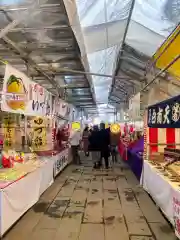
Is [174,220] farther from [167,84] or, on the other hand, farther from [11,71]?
[11,71]

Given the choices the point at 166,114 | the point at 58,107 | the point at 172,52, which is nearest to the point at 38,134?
the point at 58,107

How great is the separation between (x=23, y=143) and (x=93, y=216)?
Result: 12.6 feet

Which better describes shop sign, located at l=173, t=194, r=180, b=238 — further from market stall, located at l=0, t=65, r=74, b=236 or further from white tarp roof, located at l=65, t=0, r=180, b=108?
white tarp roof, located at l=65, t=0, r=180, b=108

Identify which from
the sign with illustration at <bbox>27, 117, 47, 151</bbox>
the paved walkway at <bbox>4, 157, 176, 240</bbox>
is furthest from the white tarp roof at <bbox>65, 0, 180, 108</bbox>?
the paved walkway at <bbox>4, 157, 176, 240</bbox>

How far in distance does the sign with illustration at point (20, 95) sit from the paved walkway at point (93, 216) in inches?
77.6

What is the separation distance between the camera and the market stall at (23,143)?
362cm

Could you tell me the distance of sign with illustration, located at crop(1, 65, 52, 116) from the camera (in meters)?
3.64

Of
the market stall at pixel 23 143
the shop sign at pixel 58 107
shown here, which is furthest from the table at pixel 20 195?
the shop sign at pixel 58 107

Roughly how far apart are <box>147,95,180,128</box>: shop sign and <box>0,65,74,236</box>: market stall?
2.64 metres

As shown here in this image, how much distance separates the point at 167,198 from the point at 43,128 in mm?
4417

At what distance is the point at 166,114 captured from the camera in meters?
4.09

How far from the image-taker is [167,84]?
5.23 metres

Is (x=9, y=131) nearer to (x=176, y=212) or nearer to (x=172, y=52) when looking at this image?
(x=172, y=52)

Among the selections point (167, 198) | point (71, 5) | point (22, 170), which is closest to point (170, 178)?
point (167, 198)
